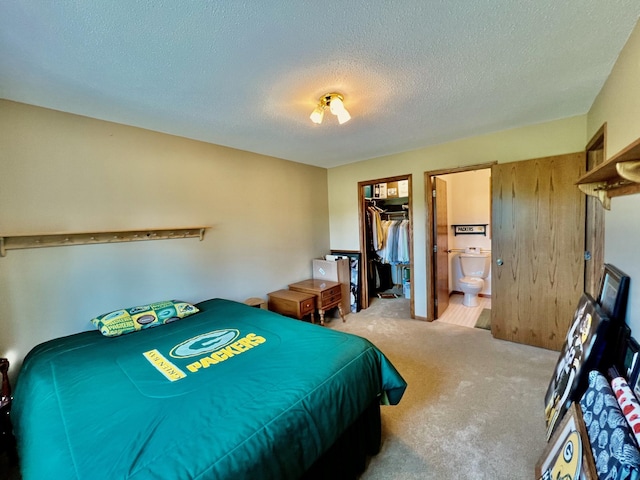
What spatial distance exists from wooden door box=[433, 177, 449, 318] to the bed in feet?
7.79

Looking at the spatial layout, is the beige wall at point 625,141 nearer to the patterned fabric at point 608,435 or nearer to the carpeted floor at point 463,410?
the patterned fabric at point 608,435

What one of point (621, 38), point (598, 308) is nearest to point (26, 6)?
point (621, 38)

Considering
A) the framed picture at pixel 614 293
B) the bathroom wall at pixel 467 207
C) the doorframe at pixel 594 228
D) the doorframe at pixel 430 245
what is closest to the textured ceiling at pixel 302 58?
the doorframe at pixel 594 228

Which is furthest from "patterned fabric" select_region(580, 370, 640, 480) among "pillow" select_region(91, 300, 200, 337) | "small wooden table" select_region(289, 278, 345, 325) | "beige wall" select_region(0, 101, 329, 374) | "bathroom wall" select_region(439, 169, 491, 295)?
"bathroom wall" select_region(439, 169, 491, 295)

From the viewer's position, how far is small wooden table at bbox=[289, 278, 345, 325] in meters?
3.43

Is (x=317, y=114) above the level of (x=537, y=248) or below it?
above

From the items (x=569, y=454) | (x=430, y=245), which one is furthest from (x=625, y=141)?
(x=430, y=245)

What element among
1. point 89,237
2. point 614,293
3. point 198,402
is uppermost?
point 89,237

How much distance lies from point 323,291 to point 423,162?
2180 mm

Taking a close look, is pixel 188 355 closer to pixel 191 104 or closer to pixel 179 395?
pixel 179 395

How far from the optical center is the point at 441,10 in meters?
1.22

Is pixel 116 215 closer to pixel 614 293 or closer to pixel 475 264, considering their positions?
pixel 614 293

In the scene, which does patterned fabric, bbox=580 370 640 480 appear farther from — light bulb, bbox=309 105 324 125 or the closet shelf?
light bulb, bbox=309 105 324 125

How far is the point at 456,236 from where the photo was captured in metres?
4.97
